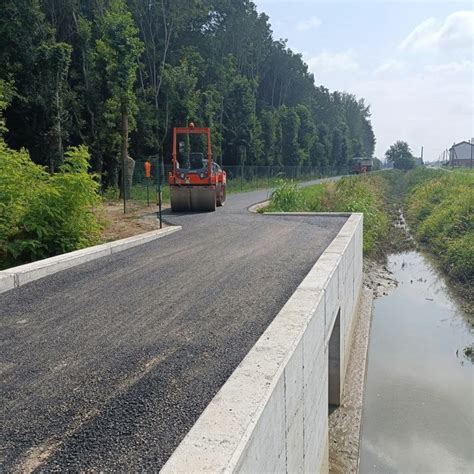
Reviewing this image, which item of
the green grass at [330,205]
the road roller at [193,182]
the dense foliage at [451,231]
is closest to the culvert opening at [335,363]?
the road roller at [193,182]

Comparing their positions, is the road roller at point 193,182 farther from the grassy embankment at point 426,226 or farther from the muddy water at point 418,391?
the muddy water at point 418,391

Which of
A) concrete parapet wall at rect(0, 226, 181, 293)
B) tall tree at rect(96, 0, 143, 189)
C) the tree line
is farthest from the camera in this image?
the tree line

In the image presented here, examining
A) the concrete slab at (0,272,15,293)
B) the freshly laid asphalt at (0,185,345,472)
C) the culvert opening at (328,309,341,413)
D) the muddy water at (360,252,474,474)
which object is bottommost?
the muddy water at (360,252,474,474)

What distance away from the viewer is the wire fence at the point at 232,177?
22547 mm

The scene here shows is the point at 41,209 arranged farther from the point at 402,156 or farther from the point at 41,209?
the point at 402,156

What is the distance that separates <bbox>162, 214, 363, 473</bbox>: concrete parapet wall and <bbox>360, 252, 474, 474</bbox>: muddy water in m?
1.98

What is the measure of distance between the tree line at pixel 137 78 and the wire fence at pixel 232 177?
146 cm

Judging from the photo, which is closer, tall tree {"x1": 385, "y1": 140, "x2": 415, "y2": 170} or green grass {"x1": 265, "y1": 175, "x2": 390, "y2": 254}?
green grass {"x1": 265, "y1": 175, "x2": 390, "y2": 254}

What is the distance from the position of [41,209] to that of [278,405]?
6837 mm

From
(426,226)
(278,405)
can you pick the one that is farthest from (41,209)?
(426,226)

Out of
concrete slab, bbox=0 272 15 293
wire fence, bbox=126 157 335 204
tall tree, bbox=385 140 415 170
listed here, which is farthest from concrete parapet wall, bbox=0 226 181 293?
tall tree, bbox=385 140 415 170

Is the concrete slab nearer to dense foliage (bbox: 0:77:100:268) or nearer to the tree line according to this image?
dense foliage (bbox: 0:77:100:268)

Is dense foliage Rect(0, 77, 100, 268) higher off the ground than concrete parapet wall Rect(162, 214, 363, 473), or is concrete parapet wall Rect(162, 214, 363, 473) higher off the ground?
dense foliage Rect(0, 77, 100, 268)

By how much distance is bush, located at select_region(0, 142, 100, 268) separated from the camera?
8.34m
